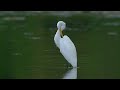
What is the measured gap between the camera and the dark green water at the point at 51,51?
9.85 metres

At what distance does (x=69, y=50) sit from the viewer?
34.5 feet

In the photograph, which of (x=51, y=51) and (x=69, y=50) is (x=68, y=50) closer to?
(x=69, y=50)

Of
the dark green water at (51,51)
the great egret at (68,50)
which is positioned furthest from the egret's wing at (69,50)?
the dark green water at (51,51)

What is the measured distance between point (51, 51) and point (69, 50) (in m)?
1.84

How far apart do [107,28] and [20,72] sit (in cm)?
827

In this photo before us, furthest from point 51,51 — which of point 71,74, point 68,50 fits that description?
point 71,74

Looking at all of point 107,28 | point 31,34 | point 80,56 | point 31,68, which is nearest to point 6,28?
point 31,34

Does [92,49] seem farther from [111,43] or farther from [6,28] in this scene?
[6,28]

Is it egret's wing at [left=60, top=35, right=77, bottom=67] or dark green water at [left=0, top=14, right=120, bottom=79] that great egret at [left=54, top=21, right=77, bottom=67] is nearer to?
egret's wing at [left=60, top=35, right=77, bottom=67]

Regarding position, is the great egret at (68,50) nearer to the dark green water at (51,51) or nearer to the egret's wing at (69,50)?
the egret's wing at (69,50)

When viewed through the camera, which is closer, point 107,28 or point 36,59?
point 36,59

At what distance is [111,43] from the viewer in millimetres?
13930

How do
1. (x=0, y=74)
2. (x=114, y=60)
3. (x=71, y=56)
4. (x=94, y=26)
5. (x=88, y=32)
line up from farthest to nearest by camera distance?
(x=94, y=26), (x=88, y=32), (x=114, y=60), (x=71, y=56), (x=0, y=74)

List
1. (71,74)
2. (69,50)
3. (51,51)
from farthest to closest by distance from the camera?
(51,51)
(69,50)
(71,74)
